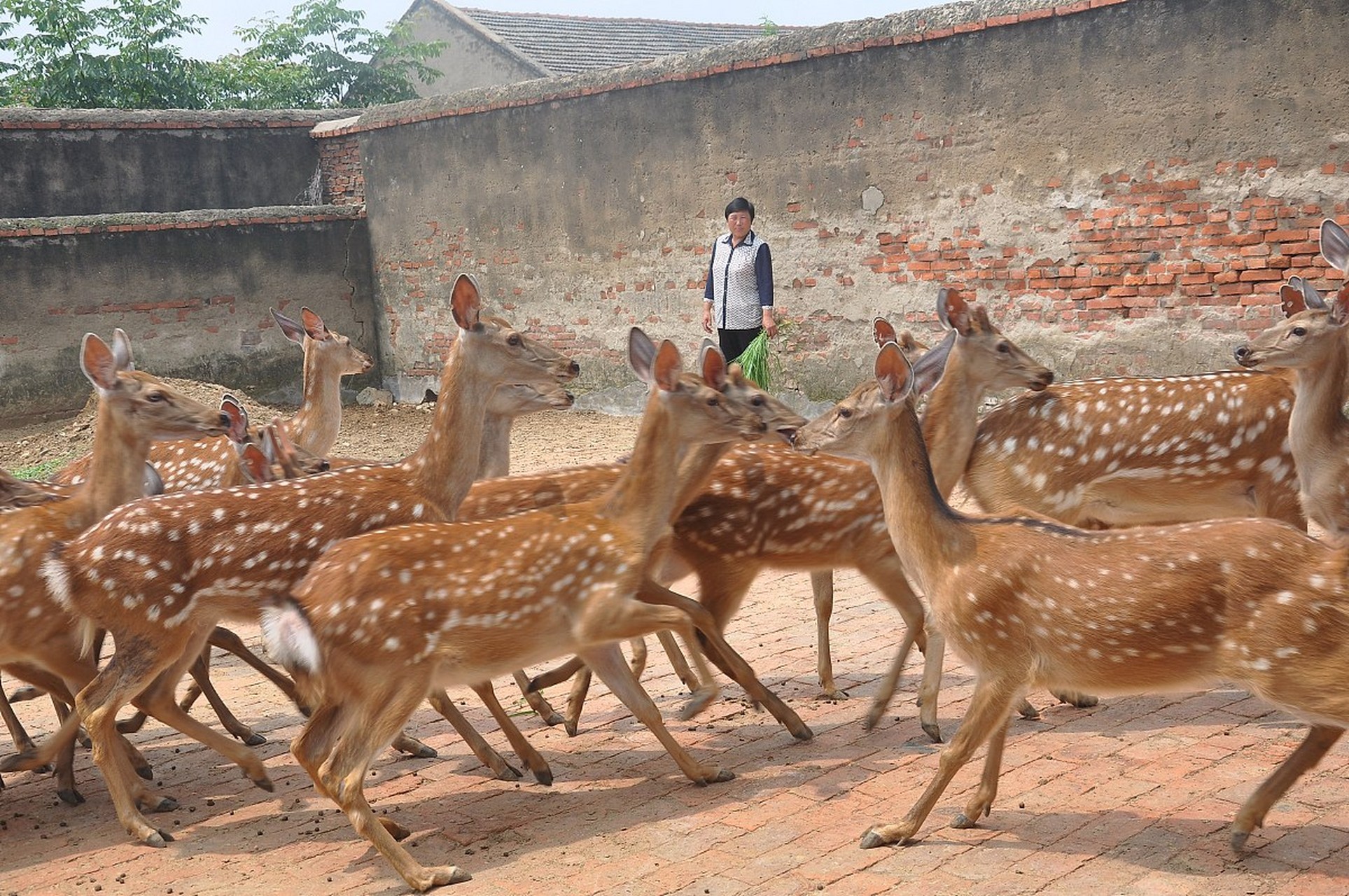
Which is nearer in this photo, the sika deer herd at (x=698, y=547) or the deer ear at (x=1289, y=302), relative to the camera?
the sika deer herd at (x=698, y=547)

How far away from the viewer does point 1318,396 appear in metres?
6.00

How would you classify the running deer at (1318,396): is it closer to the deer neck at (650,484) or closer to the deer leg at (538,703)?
the deer neck at (650,484)

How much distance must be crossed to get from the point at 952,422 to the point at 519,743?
239 centimetres

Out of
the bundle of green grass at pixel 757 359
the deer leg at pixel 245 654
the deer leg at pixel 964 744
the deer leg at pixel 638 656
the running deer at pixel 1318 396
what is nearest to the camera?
the deer leg at pixel 964 744

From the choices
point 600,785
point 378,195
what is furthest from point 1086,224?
point 378,195

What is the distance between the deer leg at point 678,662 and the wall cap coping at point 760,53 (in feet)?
20.3

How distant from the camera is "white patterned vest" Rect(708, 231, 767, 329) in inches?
427

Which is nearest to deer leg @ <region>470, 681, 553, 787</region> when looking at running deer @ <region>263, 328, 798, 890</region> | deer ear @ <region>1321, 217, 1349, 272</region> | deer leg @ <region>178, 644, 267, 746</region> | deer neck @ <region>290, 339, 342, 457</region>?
running deer @ <region>263, 328, 798, 890</region>

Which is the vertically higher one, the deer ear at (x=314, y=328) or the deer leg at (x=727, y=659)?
the deer ear at (x=314, y=328)

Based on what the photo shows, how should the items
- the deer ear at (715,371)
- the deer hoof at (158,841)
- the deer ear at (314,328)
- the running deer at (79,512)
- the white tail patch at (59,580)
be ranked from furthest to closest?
the deer ear at (314,328) < the deer ear at (715,371) < the running deer at (79,512) < the white tail patch at (59,580) < the deer hoof at (158,841)

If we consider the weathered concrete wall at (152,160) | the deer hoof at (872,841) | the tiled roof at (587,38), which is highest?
the tiled roof at (587,38)

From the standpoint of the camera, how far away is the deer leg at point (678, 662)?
20.7 ft

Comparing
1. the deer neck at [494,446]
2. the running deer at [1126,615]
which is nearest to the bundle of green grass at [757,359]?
the deer neck at [494,446]

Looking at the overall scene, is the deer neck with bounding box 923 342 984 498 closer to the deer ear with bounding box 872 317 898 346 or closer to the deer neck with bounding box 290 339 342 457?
the deer ear with bounding box 872 317 898 346
